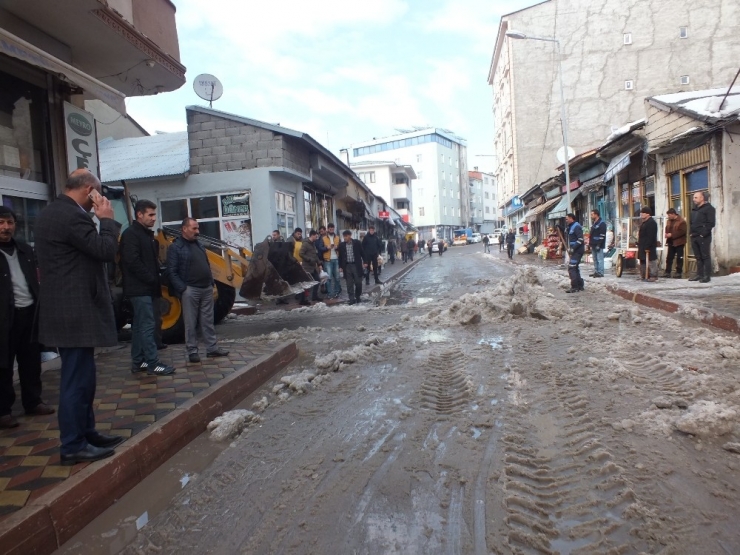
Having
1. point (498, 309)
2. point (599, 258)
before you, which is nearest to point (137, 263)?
point (498, 309)

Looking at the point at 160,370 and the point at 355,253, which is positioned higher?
the point at 355,253

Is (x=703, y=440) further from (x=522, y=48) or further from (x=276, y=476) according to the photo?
(x=522, y=48)

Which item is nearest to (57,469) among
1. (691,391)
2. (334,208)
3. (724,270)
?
(691,391)

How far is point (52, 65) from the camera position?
5.41 m

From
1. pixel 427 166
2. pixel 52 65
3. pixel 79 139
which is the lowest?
pixel 79 139

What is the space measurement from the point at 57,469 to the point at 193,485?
83 centimetres

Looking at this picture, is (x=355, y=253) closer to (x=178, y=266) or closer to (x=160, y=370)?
(x=178, y=266)

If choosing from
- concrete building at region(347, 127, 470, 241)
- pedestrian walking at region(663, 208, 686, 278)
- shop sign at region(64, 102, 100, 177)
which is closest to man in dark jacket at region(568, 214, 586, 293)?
pedestrian walking at region(663, 208, 686, 278)

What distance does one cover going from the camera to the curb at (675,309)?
22.5 ft

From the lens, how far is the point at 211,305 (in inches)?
247

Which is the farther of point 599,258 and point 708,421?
point 599,258

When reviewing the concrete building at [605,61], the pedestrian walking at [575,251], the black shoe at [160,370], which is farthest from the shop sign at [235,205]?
the concrete building at [605,61]

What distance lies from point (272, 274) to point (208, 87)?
30.9ft

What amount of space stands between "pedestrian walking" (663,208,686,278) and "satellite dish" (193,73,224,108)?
13.6m
